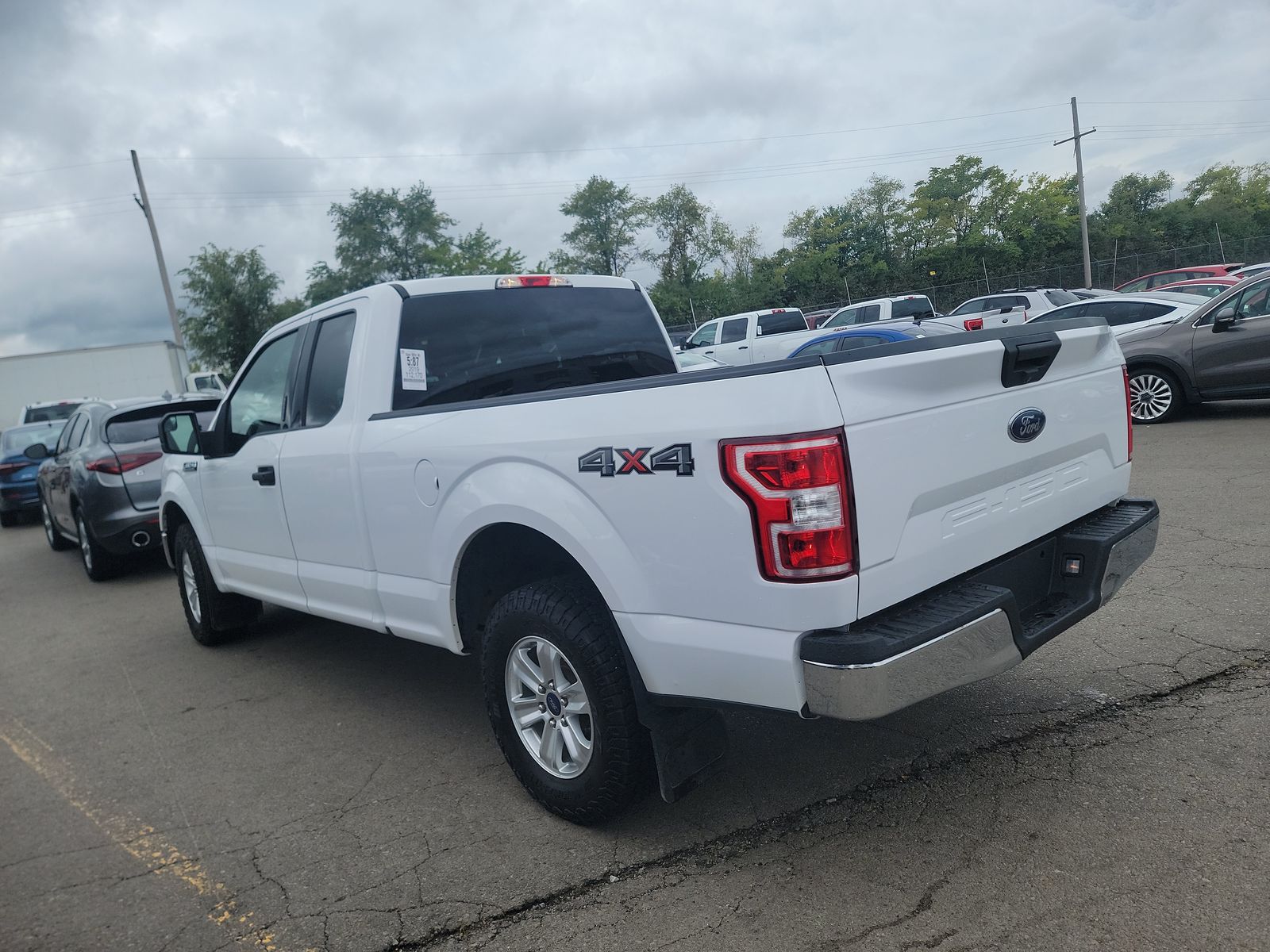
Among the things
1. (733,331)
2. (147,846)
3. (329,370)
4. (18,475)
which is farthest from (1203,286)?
(18,475)

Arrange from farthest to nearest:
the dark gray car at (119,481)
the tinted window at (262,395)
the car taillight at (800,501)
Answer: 1. the dark gray car at (119,481)
2. the tinted window at (262,395)
3. the car taillight at (800,501)

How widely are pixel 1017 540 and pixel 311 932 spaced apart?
2.51 m

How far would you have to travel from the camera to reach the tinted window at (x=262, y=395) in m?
4.72

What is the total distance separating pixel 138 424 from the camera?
862cm

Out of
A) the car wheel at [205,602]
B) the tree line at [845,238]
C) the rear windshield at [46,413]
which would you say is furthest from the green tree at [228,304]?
the car wheel at [205,602]

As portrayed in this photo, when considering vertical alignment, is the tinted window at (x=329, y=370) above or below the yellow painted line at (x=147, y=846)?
above

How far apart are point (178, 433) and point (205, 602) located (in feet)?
3.59

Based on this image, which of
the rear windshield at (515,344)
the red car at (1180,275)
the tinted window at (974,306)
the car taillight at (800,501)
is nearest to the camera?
the car taillight at (800,501)

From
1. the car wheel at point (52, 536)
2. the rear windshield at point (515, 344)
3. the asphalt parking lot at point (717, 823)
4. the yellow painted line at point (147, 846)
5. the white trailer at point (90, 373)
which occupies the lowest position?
the asphalt parking lot at point (717, 823)

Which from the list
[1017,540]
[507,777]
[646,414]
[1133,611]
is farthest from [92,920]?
[1133,611]

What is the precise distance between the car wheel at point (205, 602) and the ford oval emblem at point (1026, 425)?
482 centimetres

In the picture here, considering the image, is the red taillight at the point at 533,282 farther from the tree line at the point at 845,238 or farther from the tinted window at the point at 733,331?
the tree line at the point at 845,238

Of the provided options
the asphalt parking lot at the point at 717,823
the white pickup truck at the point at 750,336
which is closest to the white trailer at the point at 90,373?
the white pickup truck at the point at 750,336

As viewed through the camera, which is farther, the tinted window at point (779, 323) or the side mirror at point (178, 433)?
the tinted window at point (779, 323)
